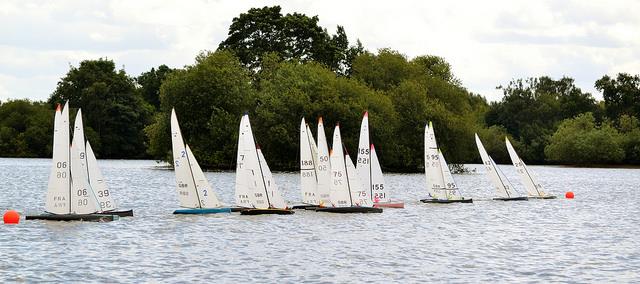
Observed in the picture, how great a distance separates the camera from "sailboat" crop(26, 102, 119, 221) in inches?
1648

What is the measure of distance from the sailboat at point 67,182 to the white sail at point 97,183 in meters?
1.71

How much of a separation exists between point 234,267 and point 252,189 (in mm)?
Answer: 14409

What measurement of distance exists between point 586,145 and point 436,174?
100 metres

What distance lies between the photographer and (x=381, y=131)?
104m

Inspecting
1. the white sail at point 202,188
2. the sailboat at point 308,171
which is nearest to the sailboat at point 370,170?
the sailboat at point 308,171

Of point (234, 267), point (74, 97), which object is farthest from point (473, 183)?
point (74, 97)

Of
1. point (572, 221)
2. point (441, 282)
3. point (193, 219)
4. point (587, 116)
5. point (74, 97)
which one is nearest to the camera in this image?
point (441, 282)

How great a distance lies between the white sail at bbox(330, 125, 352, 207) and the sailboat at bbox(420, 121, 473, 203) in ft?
33.8

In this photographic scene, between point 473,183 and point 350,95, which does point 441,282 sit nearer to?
point 473,183

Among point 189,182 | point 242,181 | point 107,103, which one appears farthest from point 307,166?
point 107,103

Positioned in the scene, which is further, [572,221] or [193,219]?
[572,221]

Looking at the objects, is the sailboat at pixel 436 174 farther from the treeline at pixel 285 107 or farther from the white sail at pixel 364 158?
the treeline at pixel 285 107

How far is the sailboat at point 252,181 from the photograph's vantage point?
47.6m

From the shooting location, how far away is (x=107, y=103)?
15300 cm
